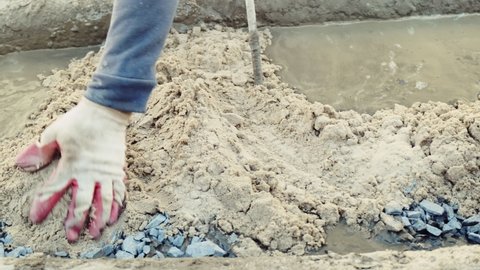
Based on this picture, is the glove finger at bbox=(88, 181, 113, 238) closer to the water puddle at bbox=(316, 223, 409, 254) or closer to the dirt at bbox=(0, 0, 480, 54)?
the water puddle at bbox=(316, 223, 409, 254)

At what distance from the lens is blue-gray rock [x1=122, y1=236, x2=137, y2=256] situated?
224cm

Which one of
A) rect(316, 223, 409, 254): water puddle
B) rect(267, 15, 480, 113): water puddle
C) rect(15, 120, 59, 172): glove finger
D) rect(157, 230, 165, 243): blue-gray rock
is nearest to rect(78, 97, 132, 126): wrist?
rect(15, 120, 59, 172): glove finger

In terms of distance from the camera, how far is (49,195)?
2.29 metres

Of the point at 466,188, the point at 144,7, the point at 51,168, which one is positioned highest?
the point at 144,7

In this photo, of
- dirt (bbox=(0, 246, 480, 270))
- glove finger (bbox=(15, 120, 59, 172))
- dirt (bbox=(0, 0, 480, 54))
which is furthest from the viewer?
dirt (bbox=(0, 0, 480, 54))

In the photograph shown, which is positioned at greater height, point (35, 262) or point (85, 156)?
point (85, 156)

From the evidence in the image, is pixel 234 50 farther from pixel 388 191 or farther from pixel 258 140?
pixel 388 191

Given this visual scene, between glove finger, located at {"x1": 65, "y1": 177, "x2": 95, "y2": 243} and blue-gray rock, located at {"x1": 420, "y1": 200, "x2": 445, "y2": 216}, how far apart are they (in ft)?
3.56

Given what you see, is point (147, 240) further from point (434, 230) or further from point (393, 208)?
point (434, 230)

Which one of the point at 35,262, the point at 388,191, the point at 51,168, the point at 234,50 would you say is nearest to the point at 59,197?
the point at 51,168

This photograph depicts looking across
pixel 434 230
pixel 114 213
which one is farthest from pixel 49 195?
pixel 434 230

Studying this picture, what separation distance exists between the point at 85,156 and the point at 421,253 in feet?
3.33

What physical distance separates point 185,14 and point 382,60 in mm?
956

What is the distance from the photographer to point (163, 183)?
8.02ft
